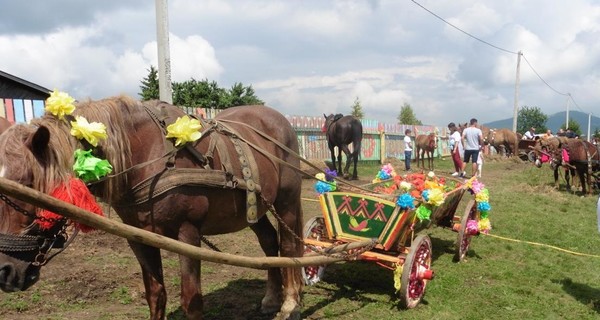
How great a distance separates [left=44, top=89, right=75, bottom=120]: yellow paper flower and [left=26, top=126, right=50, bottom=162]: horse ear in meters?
0.31

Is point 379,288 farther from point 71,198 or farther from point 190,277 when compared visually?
point 71,198

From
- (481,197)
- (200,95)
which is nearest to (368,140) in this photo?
(200,95)

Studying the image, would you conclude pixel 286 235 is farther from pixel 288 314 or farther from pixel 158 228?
pixel 158 228

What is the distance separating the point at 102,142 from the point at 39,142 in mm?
435

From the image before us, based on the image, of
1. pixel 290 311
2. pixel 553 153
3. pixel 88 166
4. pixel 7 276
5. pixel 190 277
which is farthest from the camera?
pixel 553 153

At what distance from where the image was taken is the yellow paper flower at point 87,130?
→ 2359 mm

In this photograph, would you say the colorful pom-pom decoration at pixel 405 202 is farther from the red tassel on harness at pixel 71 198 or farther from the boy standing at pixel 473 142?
the boy standing at pixel 473 142

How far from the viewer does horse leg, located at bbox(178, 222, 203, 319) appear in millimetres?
2928

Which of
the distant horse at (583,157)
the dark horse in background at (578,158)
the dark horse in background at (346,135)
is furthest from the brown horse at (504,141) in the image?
the dark horse in background at (346,135)

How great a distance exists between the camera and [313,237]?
5.25 m

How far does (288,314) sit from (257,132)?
164cm

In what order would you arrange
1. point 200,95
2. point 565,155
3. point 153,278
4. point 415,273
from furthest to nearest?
1. point 200,95
2. point 565,155
3. point 415,273
4. point 153,278

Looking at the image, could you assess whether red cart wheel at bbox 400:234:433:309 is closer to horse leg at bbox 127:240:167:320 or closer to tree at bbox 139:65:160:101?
horse leg at bbox 127:240:167:320

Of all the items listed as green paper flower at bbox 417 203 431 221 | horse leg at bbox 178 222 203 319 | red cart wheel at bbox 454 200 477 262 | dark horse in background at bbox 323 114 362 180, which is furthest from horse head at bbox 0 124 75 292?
dark horse in background at bbox 323 114 362 180
